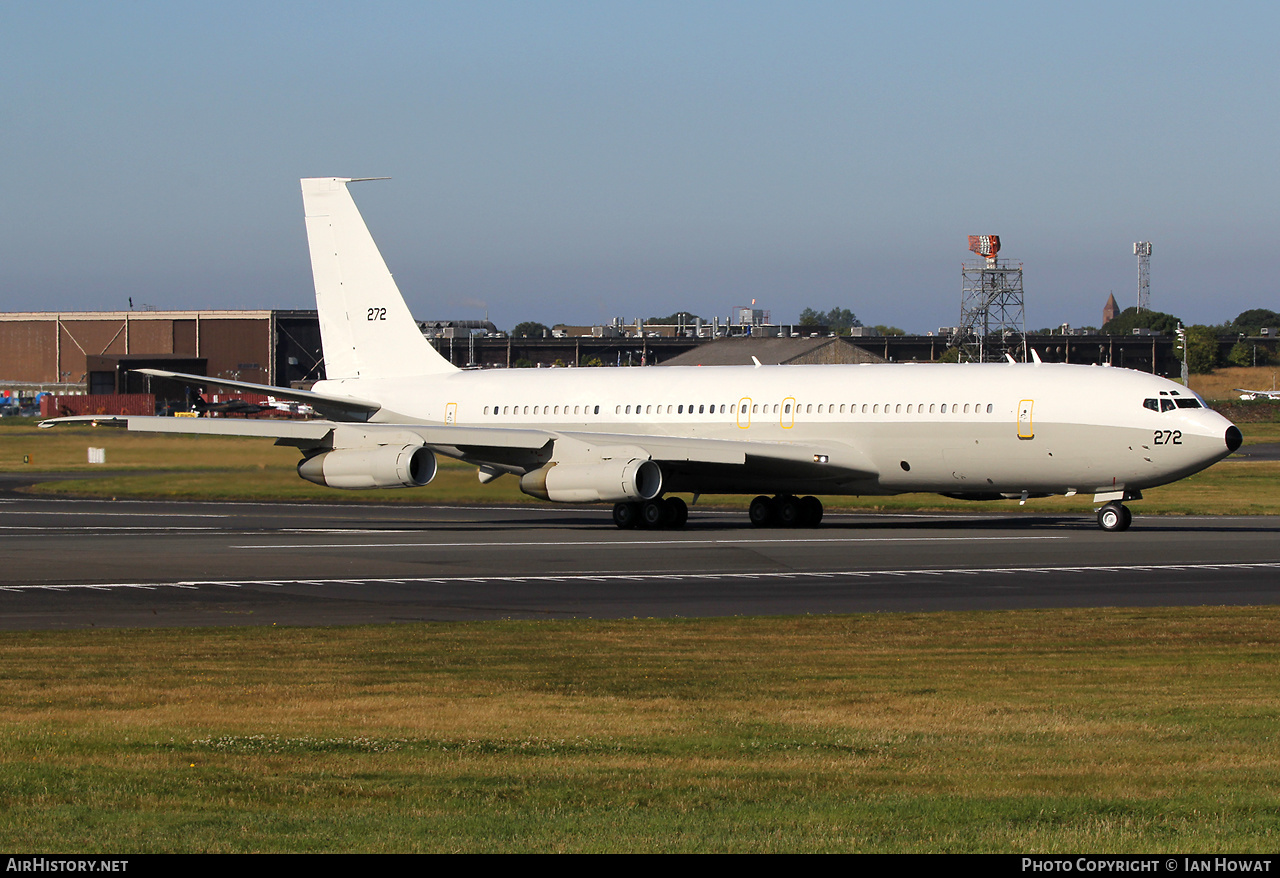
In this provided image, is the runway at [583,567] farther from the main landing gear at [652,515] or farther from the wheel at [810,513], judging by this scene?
the wheel at [810,513]

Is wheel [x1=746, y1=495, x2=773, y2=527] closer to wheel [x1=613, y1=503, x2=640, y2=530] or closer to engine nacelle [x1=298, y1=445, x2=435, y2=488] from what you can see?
wheel [x1=613, y1=503, x2=640, y2=530]

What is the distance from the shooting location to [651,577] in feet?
88.6

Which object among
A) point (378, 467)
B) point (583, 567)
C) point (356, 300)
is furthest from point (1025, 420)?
point (356, 300)

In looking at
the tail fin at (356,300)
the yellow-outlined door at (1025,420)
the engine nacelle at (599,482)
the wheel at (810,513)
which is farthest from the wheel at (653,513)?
the tail fin at (356,300)

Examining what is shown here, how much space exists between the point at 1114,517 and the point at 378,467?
763 inches

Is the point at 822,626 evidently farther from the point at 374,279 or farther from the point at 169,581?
the point at 374,279

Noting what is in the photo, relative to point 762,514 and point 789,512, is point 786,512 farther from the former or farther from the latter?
point 762,514

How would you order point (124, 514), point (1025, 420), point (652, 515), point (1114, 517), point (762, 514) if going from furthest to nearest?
point (124, 514) → point (762, 514) → point (652, 515) → point (1114, 517) → point (1025, 420)

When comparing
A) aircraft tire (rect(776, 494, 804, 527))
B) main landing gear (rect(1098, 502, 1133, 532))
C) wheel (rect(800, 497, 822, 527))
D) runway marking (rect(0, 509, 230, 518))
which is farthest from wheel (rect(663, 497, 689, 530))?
runway marking (rect(0, 509, 230, 518))

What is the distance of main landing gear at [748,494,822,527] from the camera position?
134 ft

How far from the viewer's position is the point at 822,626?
772 inches

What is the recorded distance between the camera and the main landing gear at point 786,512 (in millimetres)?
40906
